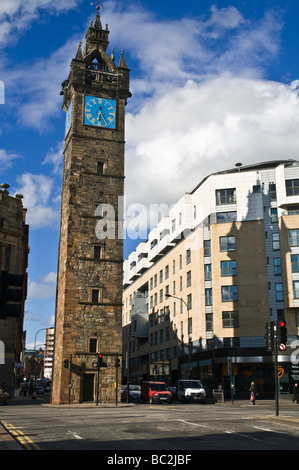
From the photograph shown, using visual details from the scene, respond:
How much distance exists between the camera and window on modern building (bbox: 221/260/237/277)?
6091 centimetres

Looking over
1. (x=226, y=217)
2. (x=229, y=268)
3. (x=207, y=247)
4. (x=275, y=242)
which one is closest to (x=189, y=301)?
(x=207, y=247)

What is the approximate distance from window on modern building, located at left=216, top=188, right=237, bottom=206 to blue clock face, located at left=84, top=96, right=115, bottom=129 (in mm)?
19972

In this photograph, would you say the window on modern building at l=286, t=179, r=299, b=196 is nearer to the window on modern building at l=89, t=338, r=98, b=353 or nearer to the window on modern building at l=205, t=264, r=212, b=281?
the window on modern building at l=205, t=264, r=212, b=281

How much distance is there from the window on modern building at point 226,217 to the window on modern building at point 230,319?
1134 cm

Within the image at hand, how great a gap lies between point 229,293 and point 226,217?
9647 mm

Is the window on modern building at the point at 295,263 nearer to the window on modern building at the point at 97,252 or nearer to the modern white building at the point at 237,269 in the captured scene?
the modern white building at the point at 237,269

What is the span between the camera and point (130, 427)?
16.0 m

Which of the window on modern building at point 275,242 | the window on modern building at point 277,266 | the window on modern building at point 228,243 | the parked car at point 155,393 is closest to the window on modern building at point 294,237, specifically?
the window on modern building at point 275,242

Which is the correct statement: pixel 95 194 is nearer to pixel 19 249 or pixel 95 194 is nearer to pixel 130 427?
pixel 19 249

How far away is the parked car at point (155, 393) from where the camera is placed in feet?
126

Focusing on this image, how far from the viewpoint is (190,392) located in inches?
1527

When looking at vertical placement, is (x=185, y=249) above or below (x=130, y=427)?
above
